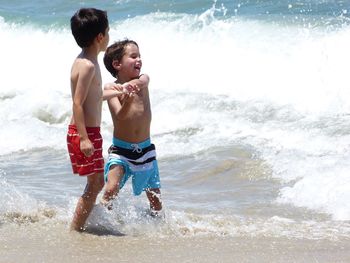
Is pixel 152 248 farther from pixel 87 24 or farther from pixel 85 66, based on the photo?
pixel 87 24

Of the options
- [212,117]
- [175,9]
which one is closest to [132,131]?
[212,117]

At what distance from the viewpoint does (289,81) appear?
36.6 ft

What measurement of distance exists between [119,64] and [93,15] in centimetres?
47

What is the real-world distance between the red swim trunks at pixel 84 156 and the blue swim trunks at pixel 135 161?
0.86 ft

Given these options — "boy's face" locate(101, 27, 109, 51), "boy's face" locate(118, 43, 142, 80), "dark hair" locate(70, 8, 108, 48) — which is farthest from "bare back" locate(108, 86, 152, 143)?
"dark hair" locate(70, 8, 108, 48)

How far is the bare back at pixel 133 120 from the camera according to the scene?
5109 millimetres

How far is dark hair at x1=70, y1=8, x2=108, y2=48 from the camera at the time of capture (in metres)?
4.77

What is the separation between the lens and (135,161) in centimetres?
509

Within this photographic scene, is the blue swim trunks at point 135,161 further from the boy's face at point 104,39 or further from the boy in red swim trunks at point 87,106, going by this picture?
the boy's face at point 104,39

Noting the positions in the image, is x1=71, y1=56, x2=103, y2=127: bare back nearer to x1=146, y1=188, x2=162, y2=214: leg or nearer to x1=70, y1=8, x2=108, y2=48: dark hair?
x1=70, y1=8, x2=108, y2=48: dark hair

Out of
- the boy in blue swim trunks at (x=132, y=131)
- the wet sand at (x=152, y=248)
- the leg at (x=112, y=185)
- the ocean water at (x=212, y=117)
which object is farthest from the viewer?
the ocean water at (x=212, y=117)

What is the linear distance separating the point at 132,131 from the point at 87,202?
54 cm

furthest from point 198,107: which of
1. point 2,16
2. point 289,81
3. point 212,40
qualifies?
point 2,16

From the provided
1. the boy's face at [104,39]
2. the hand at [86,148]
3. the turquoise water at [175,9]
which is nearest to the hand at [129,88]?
the boy's face at [104,39]
